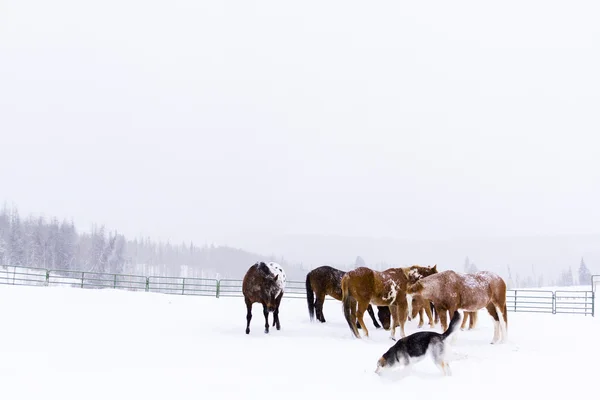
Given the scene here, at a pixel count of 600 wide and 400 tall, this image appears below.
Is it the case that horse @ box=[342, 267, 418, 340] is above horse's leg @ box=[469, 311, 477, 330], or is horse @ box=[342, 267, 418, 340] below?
above

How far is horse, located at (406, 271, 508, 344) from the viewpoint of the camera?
8273mm

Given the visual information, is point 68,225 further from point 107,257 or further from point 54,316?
point 54,316

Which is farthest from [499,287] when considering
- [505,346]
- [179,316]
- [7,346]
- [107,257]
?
[107,257]

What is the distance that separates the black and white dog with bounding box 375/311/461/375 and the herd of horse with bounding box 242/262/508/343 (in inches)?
96.8

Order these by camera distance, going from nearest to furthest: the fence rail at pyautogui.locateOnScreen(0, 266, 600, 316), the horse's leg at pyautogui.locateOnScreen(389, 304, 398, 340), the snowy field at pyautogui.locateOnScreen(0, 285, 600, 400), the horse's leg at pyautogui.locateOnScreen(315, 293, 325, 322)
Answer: the snowy field at pyautogui.locateOnScreen(0, 285, 600, 400), the horse's leg at pyautogui.locateOnScreen(389, 304, 398, 340), the horse's leg at pyautogui.locateOnScreen(315, 293, 325, 322), the fence rail at pyautogui.locateOnScreen(0, 266, 600, 316)

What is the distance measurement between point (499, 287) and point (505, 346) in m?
1.25

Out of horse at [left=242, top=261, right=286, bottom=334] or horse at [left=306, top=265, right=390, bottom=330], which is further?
horse at [left=306, top=265, right=390, bottom=330]

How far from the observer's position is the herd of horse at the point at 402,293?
329 inches

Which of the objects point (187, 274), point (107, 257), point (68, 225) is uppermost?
point (68, 225)

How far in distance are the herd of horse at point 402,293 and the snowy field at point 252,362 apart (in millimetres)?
474

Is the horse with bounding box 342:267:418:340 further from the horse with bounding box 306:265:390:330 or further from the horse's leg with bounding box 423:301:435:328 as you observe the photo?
the horse with bounding box 306:265:390:330

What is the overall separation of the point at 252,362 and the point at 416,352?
2.57 m

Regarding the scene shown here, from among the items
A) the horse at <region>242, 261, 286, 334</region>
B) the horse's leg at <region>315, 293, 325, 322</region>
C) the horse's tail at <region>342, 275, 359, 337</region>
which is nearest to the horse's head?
the horse's tail at <region>342, 275, 359, 337</region>

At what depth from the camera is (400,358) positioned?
570 cm
